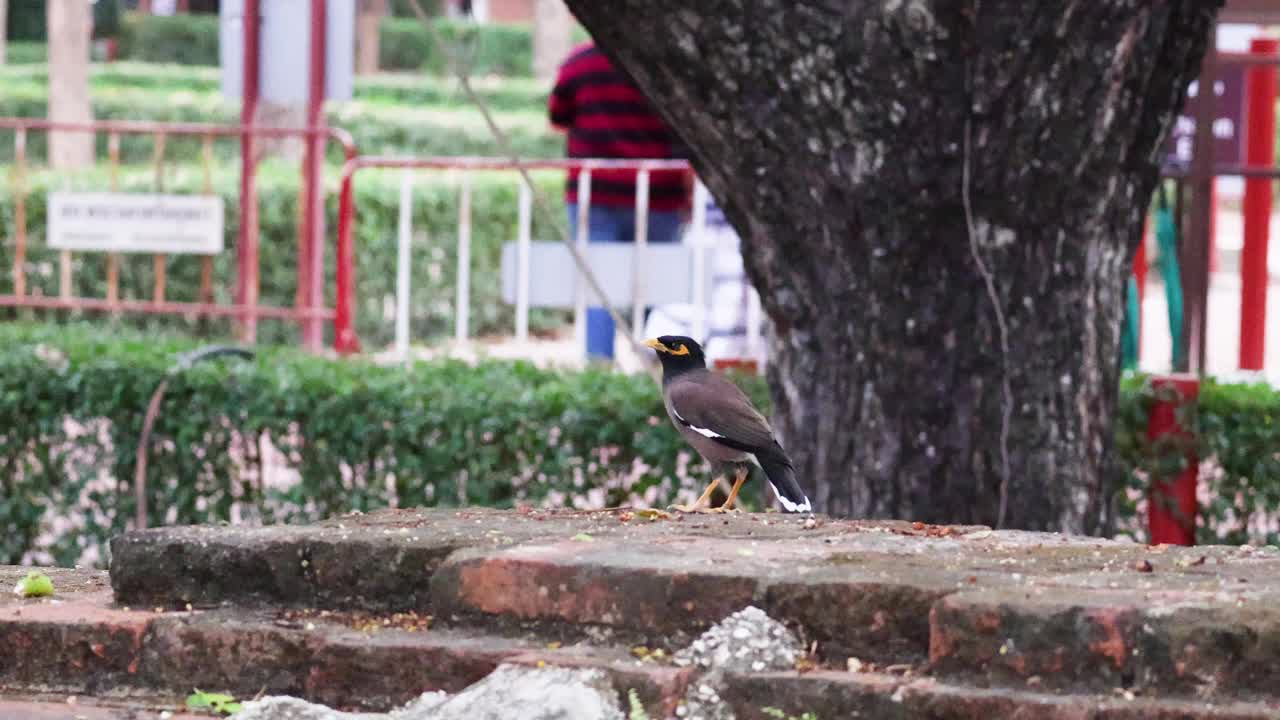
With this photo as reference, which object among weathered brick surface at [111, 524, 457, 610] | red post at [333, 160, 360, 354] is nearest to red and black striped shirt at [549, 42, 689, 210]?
red post at [333, 160, 360, 354]

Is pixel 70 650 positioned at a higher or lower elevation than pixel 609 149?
lower

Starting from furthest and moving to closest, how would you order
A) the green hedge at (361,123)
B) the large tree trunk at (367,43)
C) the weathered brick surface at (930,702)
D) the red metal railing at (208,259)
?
1. the large tree trunk at (367,43)
2. the green hedge at (361,123)
3. the red metal railing at (208,259)
4. the weathered brick surface at (930,702)

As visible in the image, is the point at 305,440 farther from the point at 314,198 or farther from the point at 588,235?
the point at 314,198

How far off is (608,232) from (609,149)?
47cm

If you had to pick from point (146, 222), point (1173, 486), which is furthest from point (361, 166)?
point (1173, 486)

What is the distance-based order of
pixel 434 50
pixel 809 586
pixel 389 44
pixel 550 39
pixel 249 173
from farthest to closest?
pixel 389 44
pixel 434 50
pixel 550 39
pixel 249 173
pixel 809 586

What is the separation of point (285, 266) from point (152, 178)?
201 cm

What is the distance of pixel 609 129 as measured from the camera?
1032cm

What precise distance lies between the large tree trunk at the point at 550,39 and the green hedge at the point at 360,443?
2150 centimetres

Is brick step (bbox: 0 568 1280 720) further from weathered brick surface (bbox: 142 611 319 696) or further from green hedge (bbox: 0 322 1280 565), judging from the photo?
green hedge (bbox: 0 322 1280 565)

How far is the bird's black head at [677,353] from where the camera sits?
4.96 meters

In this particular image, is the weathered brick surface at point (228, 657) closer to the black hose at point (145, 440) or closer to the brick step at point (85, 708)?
the brick step at point (85, 708)

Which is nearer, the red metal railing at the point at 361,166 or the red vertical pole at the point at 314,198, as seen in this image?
the red metal railing at the point at 361,166

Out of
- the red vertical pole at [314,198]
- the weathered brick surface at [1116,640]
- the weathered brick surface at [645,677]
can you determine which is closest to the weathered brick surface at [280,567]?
the weathered brick surface at [645,677]
